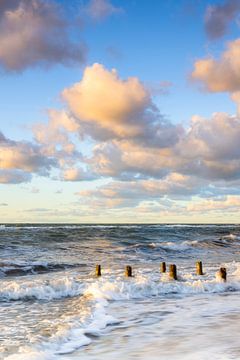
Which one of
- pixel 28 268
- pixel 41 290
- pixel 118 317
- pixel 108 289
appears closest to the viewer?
pixel 118 317

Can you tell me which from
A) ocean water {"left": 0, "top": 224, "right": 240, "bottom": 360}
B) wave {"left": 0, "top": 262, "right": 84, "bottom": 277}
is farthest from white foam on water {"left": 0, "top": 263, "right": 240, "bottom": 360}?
wave {"left": 0, "top": 262, "right": 84, "bottom": 277}

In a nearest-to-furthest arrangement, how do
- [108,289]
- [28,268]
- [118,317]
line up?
[118,317] < [108,289] < [28,268]

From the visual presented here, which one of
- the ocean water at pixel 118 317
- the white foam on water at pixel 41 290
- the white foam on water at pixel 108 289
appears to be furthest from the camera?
the white foam on water at pixel 41 290

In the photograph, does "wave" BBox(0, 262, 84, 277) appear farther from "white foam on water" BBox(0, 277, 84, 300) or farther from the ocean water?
"white foam on water" BBox(0, 277, 84, 300)

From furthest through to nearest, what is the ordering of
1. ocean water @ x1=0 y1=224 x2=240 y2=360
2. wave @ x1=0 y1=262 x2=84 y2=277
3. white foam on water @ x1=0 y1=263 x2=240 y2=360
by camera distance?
1. wave @ x1=0 y1=262 x2=84 y2=277
2. white foam on water @ x1=0 y1=263 x2=240 y2=360
3. ocean water @ x1=0 y1=224 x2=240 y2=360

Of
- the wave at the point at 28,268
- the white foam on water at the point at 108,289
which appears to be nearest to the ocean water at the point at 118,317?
the white foam on water at the point at 108,289

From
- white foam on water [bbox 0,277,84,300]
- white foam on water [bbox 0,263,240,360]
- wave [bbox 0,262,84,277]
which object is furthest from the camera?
wave [bbox 0,262,84,277]

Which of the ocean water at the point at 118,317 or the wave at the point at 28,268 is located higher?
the wave at the point at 28,268

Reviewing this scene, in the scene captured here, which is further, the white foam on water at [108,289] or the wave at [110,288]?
the wave at [110,288]

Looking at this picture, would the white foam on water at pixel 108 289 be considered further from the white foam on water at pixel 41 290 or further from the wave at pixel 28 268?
the wave at pixel 28 268

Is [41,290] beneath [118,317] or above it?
above

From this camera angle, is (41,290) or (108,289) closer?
(108,289)

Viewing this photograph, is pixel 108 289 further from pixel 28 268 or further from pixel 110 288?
pixel 28 268

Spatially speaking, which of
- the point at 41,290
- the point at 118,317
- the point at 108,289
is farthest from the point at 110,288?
the point at 118,317
